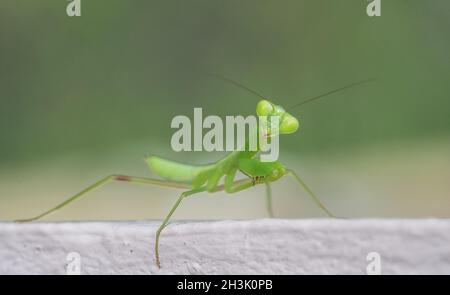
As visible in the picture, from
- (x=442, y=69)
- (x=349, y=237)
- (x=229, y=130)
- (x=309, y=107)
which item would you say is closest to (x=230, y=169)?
(x=229, y=130)

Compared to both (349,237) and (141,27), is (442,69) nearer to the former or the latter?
(141,27)

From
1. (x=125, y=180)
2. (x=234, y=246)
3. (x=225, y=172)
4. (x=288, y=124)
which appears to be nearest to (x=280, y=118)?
(x=288, y=124)

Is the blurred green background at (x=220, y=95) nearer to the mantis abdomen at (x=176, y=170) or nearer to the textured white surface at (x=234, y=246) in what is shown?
the mantis abdomen at (x=176, y=170)

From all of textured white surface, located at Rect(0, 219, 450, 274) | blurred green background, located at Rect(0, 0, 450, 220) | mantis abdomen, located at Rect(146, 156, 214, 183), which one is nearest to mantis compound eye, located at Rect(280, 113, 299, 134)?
mantis abdomen, located at Rect(146, 156, 214, 183)

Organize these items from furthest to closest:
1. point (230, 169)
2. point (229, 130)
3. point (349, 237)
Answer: point (229, 130)
point (230, 169)
point (349, 237)

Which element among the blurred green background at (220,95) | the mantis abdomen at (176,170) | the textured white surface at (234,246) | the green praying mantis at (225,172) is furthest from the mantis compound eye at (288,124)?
the blurred green background at (220,95)
